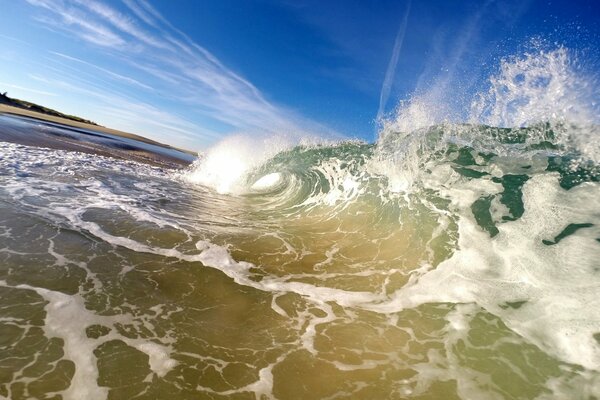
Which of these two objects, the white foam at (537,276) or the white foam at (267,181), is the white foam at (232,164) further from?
the white foam at (537,276)

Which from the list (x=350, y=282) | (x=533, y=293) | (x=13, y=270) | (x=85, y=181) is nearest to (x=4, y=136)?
(x=85, y=181)

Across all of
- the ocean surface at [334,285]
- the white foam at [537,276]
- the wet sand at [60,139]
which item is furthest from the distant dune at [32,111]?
the white foam at [537,276]

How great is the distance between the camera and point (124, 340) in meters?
3.89

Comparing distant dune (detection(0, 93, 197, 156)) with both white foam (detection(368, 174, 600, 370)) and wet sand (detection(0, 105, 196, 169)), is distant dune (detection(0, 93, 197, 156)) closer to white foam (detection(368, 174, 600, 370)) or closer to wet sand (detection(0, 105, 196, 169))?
wet sand (detection(0, 105, 196, 169))

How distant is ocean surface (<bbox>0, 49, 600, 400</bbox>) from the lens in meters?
3.67

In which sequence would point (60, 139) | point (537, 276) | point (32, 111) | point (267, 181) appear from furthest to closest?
point (32, 111), point (60, 139), point (267, 181), point (537, 276)

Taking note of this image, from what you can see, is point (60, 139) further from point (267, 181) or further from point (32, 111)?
point (32, 111)

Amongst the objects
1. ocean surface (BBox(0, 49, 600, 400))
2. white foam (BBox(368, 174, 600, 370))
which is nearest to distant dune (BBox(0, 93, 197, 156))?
ocean surface (BBox(0, 49, 600, 400))

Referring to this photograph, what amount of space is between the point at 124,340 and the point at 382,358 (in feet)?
10.1

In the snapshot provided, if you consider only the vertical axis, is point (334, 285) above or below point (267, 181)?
below

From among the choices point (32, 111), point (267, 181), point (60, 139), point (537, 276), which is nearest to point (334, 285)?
point (537, 276)

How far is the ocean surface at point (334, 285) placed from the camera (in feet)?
12.0

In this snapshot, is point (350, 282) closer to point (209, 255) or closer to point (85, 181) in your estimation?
point (209, 255)

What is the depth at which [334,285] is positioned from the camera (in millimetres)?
6148
